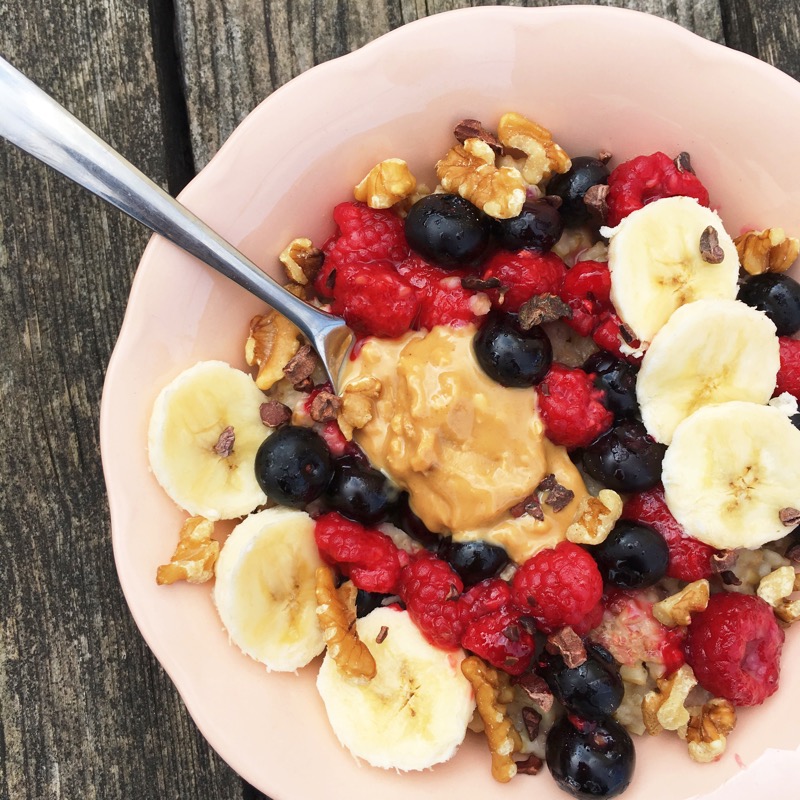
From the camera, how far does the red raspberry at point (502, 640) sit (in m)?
1.09

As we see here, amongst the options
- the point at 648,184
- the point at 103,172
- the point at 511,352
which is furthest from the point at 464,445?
the point at 103,172

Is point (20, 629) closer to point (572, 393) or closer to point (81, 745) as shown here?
point (81, 745)

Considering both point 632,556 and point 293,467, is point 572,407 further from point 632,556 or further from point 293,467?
point 293,467

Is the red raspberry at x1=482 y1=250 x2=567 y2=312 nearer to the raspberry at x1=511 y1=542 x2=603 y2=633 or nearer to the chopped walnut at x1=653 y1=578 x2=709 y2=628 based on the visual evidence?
the raspberry at x1=511 y1=542 x2=603 y2=633

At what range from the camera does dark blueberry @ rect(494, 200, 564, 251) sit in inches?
44.0

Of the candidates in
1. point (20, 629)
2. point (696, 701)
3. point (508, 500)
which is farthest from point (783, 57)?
point (20, 629)

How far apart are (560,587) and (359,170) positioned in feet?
2.15

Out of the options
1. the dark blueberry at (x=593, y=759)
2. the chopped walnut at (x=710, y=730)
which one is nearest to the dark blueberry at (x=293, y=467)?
the dark blueberry at (x=593, y=759)

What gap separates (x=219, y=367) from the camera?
114cm

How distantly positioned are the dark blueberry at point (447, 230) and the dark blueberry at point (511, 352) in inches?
4.2

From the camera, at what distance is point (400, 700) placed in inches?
45.0

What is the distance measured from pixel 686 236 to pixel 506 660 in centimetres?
65

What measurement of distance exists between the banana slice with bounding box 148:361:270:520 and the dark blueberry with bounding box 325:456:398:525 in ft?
0.38

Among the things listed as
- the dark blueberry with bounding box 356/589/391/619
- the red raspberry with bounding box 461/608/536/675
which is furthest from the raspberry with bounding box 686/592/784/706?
→ the dark blueberry with bounding box 356/589/391/619
